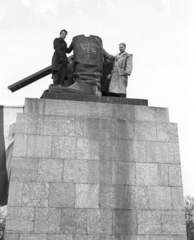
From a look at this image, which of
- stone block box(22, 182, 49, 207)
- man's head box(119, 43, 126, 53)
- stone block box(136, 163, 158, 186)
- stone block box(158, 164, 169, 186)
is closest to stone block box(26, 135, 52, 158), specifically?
stone block box(22, 182, 49, 207)

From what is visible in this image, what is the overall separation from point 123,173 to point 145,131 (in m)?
1.66

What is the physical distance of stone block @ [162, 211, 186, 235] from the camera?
9.46 metres

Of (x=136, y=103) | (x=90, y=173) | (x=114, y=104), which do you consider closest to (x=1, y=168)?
(x=90, y=173)

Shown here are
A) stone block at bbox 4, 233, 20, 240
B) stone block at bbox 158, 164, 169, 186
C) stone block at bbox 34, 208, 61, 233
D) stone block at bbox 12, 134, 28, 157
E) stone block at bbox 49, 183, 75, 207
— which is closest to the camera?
stone block at bbox 4, 233, 20, 240

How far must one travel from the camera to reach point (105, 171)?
973cm

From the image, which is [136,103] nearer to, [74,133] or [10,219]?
[74,133]

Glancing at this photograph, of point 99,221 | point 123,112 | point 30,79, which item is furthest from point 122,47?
point 99,221

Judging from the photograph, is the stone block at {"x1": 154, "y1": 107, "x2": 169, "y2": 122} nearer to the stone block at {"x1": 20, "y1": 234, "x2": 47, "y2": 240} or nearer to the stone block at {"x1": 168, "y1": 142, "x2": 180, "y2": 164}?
the stone block at {"x1": 168, "y1": 142, "x2": 180, "y2": 164}

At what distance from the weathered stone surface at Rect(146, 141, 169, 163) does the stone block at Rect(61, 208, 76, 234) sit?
2919mm

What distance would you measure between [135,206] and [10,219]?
355 cm

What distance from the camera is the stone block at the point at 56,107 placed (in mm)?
10328

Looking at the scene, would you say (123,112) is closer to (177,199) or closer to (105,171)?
(105,171)

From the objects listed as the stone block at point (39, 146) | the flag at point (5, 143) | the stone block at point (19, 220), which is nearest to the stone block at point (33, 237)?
the stone block at point (19, 220)

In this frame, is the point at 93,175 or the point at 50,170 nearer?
the point at 50,170
